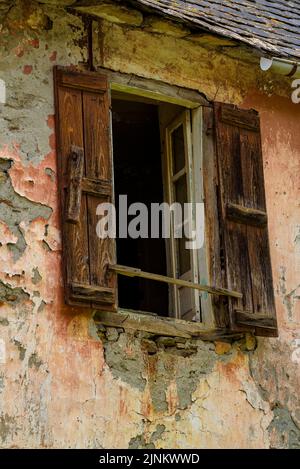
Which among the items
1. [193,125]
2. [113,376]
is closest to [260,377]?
[113,376]

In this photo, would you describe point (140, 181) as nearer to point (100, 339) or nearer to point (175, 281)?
point (175, 281)

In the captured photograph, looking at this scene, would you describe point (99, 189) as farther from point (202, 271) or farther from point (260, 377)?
point (260, 377)

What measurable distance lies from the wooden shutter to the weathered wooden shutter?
0.97 m

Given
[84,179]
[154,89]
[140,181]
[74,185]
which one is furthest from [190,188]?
[140,181]

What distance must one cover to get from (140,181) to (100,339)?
3.40 meters

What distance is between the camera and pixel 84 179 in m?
9.78

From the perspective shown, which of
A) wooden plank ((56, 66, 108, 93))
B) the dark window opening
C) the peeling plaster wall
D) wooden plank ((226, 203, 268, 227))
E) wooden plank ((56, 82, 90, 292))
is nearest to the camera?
the peeling plaster wall

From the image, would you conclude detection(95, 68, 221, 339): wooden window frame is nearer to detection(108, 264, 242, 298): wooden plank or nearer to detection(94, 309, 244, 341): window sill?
detection(94, 309, 244, 341): window sill

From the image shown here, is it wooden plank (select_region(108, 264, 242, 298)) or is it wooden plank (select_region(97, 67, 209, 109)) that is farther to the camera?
wooden plank (select_region(97, 67, 209, 109))

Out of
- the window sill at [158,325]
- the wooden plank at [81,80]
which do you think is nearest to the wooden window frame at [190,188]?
the window sill at [158,325]

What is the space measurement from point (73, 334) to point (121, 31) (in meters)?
2.34

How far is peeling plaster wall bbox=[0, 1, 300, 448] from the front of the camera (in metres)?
9.25

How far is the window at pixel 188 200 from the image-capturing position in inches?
380

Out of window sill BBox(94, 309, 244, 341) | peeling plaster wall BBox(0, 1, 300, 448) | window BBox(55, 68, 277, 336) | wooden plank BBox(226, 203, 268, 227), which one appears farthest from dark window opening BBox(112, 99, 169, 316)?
window sill BBox(94, 309, 244, 341)
